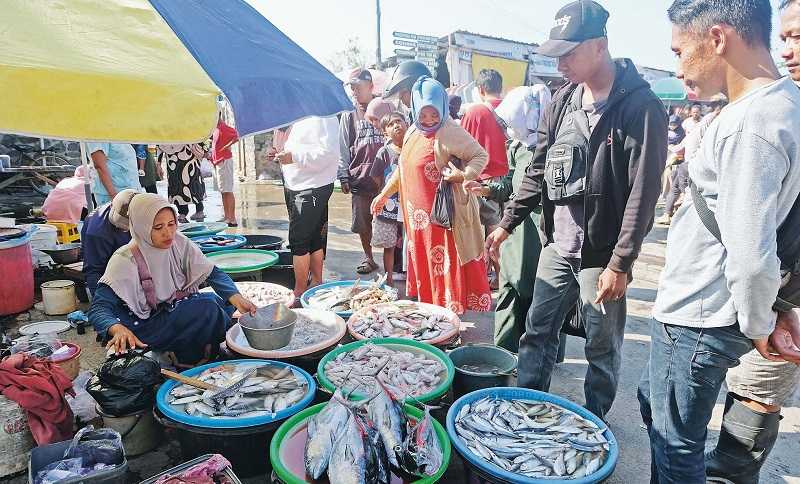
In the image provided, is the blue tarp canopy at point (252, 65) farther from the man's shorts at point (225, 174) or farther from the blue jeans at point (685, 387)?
the man's shorts at point (225, 174)

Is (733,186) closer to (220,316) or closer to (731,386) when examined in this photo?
(731,386)

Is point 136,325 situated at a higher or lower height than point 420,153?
lower

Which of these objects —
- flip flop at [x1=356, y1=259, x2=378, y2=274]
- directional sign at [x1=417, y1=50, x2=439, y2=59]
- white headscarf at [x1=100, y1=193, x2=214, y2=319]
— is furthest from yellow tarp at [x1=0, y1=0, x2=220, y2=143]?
directional sign at [x1=417, y1=50, x2=439, y2=59]

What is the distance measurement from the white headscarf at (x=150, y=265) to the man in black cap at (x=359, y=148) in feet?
8.96

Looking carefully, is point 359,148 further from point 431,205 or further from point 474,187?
point 474,187

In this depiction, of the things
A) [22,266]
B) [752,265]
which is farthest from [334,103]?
[22,266]

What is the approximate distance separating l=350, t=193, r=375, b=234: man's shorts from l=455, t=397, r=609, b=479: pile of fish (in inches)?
154

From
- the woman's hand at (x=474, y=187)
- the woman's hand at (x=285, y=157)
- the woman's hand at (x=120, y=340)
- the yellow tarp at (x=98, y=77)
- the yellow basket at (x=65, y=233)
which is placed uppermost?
the yellow tarp at (x=98, y=77)

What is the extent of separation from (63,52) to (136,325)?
2060mm

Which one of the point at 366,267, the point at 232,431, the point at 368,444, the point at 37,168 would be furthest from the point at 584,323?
the point at 37,168

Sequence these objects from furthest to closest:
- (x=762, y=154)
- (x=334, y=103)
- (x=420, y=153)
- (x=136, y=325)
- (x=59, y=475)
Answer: (x=420, y=153), (x=136, y=325), (x=334, y=103), (x=59, y=475), (x=762, y=154)

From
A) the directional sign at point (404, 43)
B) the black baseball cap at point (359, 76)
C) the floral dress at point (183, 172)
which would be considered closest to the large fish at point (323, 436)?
the black baseball cap at point (359, 76)

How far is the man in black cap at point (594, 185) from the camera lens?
2416 millimetres

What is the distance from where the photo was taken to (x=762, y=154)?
4.91ft
